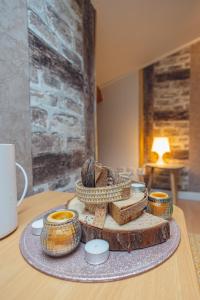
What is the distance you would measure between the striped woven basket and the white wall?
2.40m

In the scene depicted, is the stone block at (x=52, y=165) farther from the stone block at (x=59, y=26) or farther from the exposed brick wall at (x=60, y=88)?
the stone block at (x=59, y=26)

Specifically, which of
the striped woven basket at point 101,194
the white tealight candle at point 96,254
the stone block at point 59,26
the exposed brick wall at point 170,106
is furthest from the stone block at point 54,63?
the exposed brick wall at point 170,106

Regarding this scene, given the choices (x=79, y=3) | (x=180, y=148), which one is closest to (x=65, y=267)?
(x=79, y=3)

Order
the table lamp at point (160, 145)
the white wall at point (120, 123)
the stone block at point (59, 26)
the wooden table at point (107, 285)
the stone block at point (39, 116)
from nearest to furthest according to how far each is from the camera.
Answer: the wooden table at point (107, 285) < the stone block at point (39, 116) < the stone block at point (59, 26) < the table lamp at point (160, 145) < the white wall at point (120, 123)

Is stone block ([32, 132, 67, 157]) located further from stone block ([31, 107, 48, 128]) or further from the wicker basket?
the wicker basket

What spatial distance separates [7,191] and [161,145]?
7.99ft

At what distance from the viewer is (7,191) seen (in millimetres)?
450

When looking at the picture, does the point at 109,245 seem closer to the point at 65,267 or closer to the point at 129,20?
the point at 65,267

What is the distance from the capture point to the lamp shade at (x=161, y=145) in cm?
266

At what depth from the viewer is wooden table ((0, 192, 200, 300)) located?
0.92ft

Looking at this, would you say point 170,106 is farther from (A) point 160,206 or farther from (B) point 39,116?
(A) point 160,206

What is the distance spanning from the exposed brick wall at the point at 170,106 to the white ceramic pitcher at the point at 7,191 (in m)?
2.61

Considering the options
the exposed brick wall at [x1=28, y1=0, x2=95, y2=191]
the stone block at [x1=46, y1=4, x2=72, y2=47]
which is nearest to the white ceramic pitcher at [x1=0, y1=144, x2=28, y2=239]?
the exposed brick wall at [x1=28, y1=0, x2=95, y2=191]

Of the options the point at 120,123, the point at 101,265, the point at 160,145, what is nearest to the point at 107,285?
the point at 101,265
